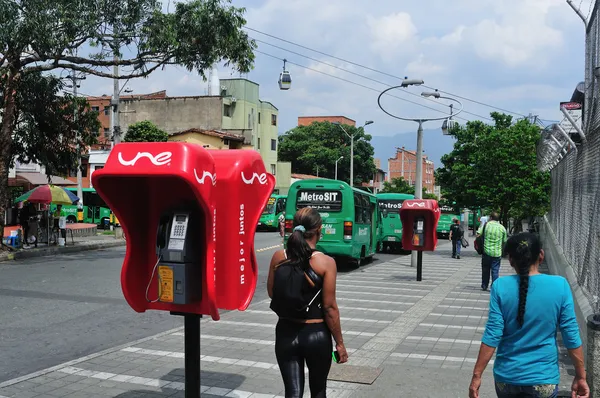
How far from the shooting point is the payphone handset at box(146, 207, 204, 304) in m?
4.36

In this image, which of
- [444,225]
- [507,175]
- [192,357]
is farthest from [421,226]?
[444,225]

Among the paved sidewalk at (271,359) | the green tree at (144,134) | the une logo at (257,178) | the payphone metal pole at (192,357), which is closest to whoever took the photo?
the payphone metal pole at (192,357)

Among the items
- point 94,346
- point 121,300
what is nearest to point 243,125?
point 121,300

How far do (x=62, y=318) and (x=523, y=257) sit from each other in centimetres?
809

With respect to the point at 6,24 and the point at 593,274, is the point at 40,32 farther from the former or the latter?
the point at 593,274

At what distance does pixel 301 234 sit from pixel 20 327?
21.4ft

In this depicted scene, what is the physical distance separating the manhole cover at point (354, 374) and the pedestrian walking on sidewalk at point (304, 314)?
2.38 m

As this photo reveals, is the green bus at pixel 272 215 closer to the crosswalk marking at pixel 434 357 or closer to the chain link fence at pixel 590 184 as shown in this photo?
the chain link fence at pixel 590 184

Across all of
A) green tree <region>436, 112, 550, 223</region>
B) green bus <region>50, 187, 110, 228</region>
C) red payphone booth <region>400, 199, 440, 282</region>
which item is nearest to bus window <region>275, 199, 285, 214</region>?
green bus <region>50, 187, 110, 228</region>

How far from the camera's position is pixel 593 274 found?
273 inches

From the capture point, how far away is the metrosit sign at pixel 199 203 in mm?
4195

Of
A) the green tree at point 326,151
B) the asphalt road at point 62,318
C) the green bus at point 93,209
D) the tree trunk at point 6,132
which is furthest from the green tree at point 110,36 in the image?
the green tree at point 326,151

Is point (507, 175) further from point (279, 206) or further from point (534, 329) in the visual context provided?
point (534, 329)

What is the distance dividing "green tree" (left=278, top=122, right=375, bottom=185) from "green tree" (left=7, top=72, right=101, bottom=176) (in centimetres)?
5188
